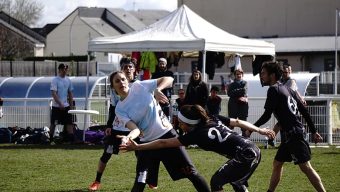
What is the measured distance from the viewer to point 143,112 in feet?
29.7

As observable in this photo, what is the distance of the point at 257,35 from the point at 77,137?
121 feet

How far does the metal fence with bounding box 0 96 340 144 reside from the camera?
788 inches

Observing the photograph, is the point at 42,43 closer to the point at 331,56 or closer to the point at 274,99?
the point at 331,56

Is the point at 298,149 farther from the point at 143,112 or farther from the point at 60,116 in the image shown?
the point at 60,116

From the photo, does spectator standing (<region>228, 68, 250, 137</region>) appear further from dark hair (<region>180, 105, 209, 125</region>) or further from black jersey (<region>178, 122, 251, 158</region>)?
dark hair (<region>180, 105, 209, 125</region>)

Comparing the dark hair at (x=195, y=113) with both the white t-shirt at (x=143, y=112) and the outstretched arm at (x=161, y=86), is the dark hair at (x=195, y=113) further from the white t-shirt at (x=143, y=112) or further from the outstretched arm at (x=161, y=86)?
the outstretched arm at (x=161, y=86)

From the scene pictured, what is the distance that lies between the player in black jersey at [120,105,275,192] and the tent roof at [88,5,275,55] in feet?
38.0

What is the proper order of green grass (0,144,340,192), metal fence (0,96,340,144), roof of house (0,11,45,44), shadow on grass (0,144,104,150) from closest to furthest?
green grass (0,144,340,192) < shadow on grass (0,144,104,150) < metal fence (0,96,340,144) < roof of house (0,11,45,44)

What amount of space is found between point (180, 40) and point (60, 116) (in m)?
3.58

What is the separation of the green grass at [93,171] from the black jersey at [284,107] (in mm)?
1847

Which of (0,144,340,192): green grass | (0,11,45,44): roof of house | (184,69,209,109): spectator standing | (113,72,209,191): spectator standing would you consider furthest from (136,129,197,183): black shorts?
(0,11,45,44): roof of house

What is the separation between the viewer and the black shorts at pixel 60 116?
20.2m

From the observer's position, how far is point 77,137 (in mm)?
21250

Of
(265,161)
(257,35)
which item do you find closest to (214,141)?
(265,161)
